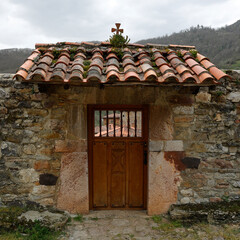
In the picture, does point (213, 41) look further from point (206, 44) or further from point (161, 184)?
point (161, 184)

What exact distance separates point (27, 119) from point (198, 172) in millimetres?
2865

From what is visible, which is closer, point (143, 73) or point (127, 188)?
point (143, 73)

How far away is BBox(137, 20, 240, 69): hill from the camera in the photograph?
21.0 meters

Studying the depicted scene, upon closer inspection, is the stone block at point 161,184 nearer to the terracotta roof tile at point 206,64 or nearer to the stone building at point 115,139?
the stone building at point 115,139

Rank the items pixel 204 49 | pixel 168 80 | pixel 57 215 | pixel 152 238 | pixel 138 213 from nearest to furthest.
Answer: pixel 168 80, pixel 152 238, pixel 57 215, pixel 138 213, pixel 204 49

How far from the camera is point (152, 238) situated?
337cm

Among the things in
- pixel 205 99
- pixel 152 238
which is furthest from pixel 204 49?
pixel 152 238

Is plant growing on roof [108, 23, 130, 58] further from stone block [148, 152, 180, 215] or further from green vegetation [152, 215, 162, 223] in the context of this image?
green vegetation [152, 215, 162, 223]

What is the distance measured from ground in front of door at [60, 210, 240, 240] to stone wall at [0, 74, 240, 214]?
24 cm

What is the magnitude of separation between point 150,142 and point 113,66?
139cm

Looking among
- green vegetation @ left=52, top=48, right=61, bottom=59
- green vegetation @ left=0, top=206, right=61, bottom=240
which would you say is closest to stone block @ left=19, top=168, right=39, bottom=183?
Result: green vegetation @ left=0, top=206, right=61, bottom=240

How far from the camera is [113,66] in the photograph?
315 centimetres

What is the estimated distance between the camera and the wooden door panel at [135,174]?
4047mm

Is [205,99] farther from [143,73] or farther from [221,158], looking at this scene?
[143,73]
